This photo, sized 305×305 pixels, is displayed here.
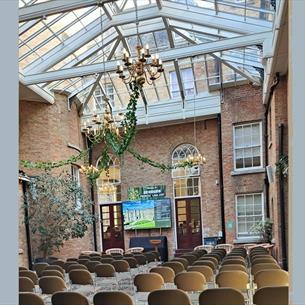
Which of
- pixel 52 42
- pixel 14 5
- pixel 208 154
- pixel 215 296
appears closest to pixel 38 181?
pixel 52 42

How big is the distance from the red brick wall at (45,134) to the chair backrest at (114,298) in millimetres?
10519

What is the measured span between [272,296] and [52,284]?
344 cm

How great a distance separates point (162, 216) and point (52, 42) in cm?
827

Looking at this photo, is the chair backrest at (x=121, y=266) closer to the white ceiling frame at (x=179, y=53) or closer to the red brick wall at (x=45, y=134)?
the white ceiling frame at (x=179, y=53)

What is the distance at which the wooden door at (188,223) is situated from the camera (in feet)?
53.4

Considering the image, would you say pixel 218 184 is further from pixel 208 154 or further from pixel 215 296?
pixel 215 296

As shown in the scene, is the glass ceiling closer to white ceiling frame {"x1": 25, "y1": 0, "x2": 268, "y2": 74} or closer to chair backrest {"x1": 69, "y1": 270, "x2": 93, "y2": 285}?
white ceiling frame {"x1": 25, "y1": 0, "x2": 268, "y2": 74}

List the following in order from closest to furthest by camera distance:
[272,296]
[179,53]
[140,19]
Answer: [272,296]
[179,53]
[140,19]

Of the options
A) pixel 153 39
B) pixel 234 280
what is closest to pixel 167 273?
pixel 234 280

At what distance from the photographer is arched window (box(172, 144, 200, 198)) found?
1658cm

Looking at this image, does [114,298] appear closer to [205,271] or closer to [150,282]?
[150,282]

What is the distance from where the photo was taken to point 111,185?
58.7 ft

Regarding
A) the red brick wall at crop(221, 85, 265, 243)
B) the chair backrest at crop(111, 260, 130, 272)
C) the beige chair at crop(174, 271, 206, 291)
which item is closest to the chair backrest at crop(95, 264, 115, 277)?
the chair backrest at crop(111, 260, 130, 272)

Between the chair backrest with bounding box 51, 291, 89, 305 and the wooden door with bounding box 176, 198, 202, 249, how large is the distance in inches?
479
